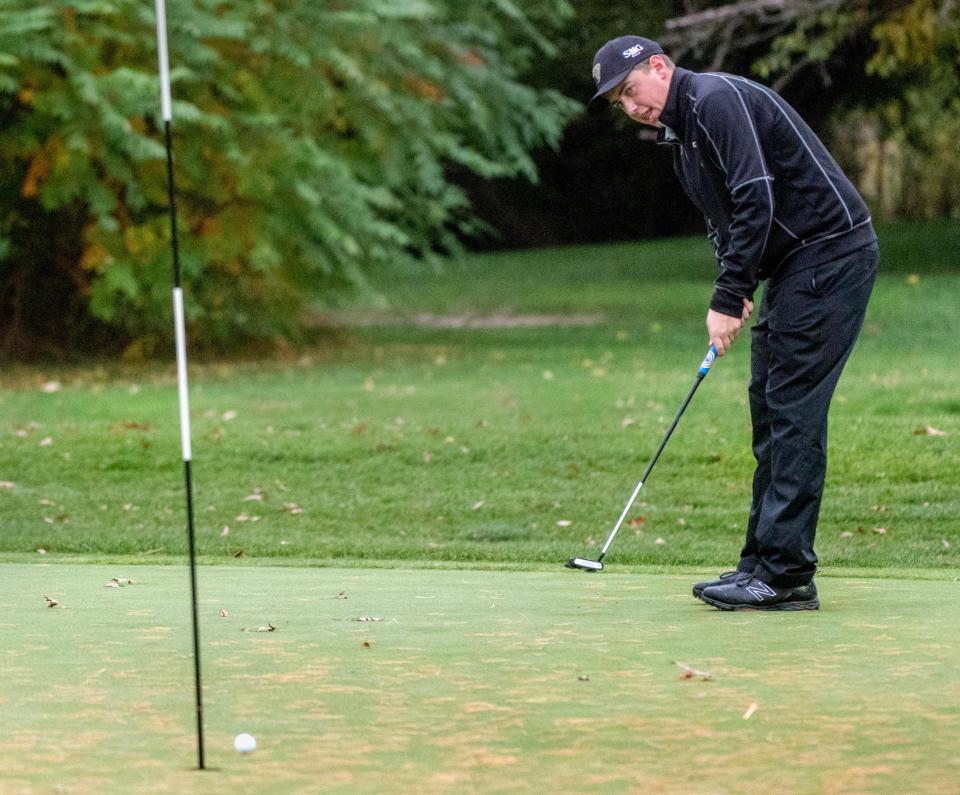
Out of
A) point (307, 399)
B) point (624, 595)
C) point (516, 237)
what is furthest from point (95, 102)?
point (516, 237)

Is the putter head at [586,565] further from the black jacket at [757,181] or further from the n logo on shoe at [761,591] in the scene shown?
the black jacket at [757,181]

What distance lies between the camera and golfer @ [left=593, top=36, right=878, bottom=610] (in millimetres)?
5426

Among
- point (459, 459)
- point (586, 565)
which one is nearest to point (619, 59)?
point (586, 565)

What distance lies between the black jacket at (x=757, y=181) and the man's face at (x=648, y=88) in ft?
0.10

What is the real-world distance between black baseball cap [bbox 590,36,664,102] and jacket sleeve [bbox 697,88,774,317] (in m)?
0.25

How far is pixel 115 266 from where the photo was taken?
1602 centimetres

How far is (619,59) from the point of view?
545 centimetres

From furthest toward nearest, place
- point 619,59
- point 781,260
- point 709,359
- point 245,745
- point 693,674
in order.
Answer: point 709,359 → point 781,260 → point 619,59 → point 693,674 → point 245,745

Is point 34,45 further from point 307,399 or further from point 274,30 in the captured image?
point 307,399

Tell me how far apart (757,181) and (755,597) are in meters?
1.29

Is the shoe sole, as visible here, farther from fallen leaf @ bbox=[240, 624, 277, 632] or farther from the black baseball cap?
the black baseball cap

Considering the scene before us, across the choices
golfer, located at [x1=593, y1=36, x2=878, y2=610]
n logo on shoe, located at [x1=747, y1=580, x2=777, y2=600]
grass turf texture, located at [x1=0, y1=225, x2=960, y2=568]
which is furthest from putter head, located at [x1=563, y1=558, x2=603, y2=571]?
n logo on shoe, located at [x1=747, y1=580, x2=777, y2=600]

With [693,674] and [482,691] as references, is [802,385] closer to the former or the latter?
[693,674]

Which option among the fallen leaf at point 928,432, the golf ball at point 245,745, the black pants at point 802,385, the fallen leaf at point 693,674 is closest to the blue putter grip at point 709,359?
the black pants at point 802,385
